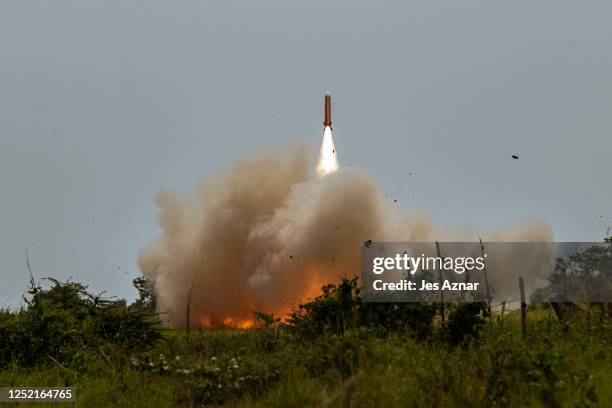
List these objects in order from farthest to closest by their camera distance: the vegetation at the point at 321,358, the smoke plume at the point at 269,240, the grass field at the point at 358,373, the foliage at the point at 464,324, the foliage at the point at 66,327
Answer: the smoke plume at the point at 269,240 → the foliage at the point at 66,327 → the foliage at the point at 464,324 → the vegetation at the point at 321,358 → the grass field at the point at 358,373

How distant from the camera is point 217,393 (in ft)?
34.4

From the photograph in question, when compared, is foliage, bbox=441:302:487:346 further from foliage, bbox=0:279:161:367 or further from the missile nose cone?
the missile nose cone

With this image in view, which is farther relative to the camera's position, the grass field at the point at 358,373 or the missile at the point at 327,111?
the missile at the point at 327,111

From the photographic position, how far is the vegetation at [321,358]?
28.2ft

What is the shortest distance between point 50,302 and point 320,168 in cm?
2269

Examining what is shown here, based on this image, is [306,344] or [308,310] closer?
[306,344]

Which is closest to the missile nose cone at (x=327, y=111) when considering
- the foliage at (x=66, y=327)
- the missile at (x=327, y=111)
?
the missile at (x=327, y=111)

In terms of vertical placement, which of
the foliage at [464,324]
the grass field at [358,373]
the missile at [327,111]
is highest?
the missile at [327,111]

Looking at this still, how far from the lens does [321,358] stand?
11.2 m

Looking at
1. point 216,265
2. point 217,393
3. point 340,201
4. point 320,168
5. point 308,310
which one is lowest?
point 217,393

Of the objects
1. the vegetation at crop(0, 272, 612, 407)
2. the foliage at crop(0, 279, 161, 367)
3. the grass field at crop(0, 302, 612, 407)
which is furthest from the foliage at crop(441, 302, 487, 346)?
the foliage at crop(0, 279, 161, 367)

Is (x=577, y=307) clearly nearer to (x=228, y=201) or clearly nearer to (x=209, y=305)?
(x=209, y=305)

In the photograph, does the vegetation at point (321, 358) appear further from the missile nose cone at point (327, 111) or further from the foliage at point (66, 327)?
the missile nose cone at point (327, 111)

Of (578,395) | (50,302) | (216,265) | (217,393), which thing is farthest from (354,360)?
(216,265)
